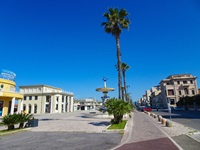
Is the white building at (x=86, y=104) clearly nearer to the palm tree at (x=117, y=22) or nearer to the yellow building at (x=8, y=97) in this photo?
the yellow building at (x=8, y=97)

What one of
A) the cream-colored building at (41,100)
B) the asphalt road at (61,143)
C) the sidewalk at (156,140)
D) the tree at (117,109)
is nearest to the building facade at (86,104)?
the cream-colored building at (41,100)

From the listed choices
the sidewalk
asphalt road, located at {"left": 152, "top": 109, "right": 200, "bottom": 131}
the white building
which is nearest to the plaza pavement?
the sidewalk

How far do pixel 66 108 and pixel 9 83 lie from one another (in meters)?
34.0

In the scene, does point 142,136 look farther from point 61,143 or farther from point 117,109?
point 117,109

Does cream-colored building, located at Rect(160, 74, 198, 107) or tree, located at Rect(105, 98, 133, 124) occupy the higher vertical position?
cream-colored building, located at Rect(160, 74, 198, 107)

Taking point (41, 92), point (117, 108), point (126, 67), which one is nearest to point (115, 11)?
point (117, 108)

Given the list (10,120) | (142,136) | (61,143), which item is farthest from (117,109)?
(10,120)

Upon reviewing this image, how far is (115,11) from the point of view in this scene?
25.5 meters

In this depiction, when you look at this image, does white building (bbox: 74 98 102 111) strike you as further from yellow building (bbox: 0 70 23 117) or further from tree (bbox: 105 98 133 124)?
tree (bbox: 105 98 133 124)

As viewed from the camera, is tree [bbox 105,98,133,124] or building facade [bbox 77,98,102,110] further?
building facade [bbox 77,98,102,110]

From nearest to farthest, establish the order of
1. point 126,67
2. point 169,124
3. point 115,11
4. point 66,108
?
Answer: 1. point 169,124
2. point 115,11
3. point 126,67
4. point 66,108

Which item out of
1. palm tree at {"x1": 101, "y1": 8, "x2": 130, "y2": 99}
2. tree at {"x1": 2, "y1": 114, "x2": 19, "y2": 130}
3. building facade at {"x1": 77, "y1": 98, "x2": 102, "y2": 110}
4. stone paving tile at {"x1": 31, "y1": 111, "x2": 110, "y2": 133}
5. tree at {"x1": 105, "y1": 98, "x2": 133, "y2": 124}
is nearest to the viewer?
tree at {"x1": 2, "y1": 114, "x2": 19, "y2": 130}

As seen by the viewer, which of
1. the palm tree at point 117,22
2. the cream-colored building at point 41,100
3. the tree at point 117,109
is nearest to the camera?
the tree at point 117,109

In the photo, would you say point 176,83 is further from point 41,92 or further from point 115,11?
point 115,11
